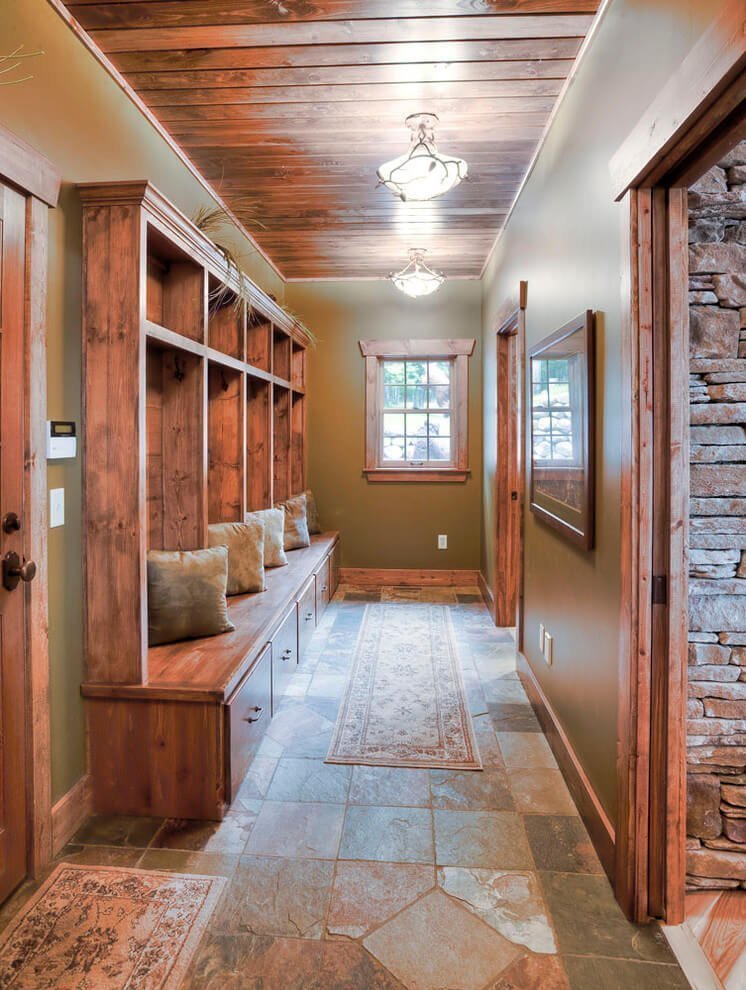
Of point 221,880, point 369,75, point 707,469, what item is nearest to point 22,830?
point 221,880

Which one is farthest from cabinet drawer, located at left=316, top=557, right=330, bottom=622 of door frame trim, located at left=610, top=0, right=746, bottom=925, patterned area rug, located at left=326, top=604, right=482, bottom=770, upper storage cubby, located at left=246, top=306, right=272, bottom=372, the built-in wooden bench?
door frame trim, located at left=610, top=0, right=746, bottom=925

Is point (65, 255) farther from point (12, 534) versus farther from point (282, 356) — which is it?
point (282, 356)

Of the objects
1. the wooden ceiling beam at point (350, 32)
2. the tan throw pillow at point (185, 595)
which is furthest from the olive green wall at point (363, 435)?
the wooden ceiling beam at point (350, 32)

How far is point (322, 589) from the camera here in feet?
15.0

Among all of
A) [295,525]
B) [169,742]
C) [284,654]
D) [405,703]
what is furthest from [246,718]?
[295,525]

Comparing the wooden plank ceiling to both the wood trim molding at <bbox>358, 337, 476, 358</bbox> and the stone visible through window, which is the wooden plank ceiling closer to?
the wood trim molding at <bbox>358, 337, 476, 358</bbox>

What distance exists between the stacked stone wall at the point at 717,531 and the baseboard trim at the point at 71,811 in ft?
6.46

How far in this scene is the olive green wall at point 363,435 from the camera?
5.47 meters

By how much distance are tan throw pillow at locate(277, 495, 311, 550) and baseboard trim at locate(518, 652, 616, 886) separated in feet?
6.84

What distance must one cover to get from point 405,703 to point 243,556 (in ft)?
3.74

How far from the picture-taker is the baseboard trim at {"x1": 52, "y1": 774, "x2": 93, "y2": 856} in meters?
1.94

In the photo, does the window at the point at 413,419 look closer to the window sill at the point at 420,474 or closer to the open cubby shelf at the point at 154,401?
the window sill at the point at 420,474

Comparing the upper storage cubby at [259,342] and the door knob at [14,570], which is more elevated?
the upper storage cubby at [259,342]

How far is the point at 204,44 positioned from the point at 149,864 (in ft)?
9.22
